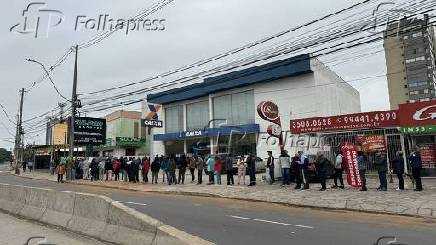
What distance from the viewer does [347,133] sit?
2384 centimetres

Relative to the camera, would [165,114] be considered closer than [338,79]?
No

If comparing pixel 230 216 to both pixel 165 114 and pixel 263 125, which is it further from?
pixel 165 114

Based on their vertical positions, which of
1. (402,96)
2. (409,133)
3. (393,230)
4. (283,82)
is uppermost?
(283,82)

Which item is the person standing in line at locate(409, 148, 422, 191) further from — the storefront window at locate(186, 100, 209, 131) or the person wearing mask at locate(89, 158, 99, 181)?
the storefront window at locate(186, 100, 209, 131)

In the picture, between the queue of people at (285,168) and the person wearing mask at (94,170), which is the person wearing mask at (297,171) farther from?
the person wearing mask at (94,170)

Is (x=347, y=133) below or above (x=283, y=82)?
below

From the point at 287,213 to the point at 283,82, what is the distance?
25.4 m

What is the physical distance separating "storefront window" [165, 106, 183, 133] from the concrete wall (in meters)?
32.7

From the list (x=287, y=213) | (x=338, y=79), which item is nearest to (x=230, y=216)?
(x=287, y=213)

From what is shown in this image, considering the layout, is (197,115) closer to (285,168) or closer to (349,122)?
(349,122)

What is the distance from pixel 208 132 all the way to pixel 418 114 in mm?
23325

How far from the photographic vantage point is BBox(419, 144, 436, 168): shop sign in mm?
20859

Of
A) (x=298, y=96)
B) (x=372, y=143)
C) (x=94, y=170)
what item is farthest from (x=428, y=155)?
(x=94, y=170)

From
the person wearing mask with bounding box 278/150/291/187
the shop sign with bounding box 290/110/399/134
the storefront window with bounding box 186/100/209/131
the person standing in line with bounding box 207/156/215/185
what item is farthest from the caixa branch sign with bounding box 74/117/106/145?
the person wearing mask with bounding box 278/150/291/187
